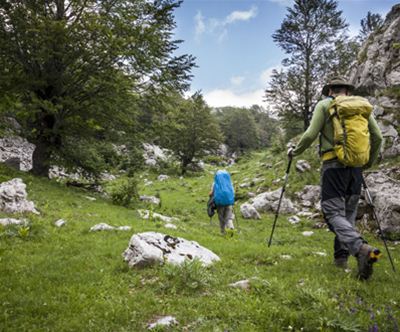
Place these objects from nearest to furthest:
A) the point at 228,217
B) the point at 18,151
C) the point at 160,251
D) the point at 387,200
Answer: the point at 160,251
the point at 228,217
the point at 387,200
the point at 18,151

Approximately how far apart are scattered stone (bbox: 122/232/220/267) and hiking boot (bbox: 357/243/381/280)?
2.82 metres

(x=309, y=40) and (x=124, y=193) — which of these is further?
(x=309, y=40)

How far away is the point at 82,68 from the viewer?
55.3ft

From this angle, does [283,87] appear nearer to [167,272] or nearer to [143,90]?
[143,90]

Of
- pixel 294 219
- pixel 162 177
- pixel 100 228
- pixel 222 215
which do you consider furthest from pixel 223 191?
pixel 162 177

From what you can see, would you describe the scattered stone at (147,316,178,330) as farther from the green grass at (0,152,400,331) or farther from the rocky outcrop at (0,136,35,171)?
the rocky outcrop at (0,136,35,171)

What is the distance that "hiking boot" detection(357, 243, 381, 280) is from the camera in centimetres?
477

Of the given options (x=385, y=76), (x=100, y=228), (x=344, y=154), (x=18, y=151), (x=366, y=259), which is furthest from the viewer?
(x=18, y=151)

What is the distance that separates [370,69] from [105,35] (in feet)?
56.1

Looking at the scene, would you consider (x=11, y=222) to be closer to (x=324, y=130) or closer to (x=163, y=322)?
(x=163, y=322)

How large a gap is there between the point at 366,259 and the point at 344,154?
1809 millimetres

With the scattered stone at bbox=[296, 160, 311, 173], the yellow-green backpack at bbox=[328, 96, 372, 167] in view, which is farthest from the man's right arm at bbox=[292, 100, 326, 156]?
the scattered stone at bbox=[296, 160, 311, 173]

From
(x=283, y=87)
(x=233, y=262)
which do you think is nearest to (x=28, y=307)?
(x=233, y=262)

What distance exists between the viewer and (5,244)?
7.03 meters
